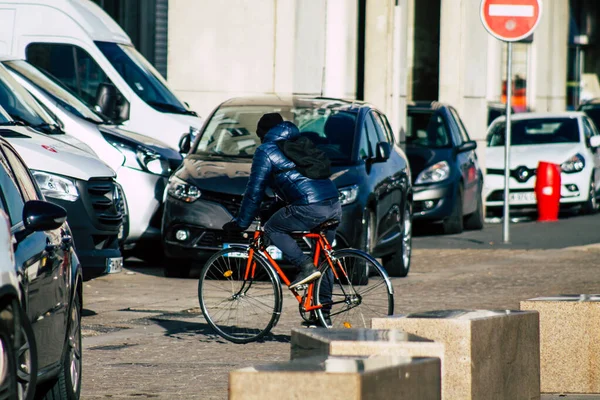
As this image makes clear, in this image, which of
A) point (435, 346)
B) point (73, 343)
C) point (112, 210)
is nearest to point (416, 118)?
point (112, 210)

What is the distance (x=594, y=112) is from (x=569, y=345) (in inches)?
910

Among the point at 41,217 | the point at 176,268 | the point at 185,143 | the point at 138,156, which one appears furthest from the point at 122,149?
the point at 41,217

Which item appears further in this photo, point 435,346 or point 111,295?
point 111,295

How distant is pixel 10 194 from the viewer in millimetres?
6859

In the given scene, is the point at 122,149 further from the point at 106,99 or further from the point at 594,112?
the point at 594,112

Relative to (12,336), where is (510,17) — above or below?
above

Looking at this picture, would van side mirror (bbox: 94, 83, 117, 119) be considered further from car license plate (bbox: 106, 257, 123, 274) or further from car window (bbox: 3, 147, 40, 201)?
car window (bbox: 3, 147, 40, 201)

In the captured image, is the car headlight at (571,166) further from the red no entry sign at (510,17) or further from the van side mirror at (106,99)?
the van side mirror at (106,99)

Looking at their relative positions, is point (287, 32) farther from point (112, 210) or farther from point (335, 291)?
point (335, 291)

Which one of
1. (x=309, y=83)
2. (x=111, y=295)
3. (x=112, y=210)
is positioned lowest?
(x=111, y=295)

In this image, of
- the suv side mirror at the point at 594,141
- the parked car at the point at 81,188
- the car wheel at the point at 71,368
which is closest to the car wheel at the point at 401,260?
the parked car at the point at 81,188

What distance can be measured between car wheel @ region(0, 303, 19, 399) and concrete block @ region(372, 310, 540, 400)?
185cm

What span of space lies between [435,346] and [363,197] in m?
7.48

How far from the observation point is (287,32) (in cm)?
1966
